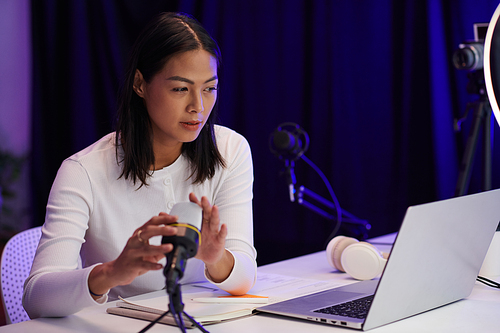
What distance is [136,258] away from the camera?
0.82 metres

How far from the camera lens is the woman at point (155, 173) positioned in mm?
1071

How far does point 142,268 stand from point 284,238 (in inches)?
94.5

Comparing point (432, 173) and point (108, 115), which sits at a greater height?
point (108, 115)

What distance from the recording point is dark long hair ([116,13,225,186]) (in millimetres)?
1199

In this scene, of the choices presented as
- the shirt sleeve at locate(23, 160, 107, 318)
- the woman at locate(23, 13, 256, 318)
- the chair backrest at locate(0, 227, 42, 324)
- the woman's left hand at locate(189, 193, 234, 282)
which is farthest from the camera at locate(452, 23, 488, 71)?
the chair backrest at locate(0, 227, 42, 324)

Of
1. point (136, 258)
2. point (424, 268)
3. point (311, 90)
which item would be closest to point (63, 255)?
point (136, 258)

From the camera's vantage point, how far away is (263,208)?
3150 millimetres

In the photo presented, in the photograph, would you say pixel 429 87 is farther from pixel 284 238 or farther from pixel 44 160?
pixel 44 160

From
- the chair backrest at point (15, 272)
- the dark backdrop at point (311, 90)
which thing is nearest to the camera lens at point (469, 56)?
the dark backdrop at point (311, 90)

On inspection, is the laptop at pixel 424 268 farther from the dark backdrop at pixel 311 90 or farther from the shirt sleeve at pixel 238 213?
the dark backdrop at pixel 311 90

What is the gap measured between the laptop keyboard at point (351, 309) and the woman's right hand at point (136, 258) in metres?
0.31

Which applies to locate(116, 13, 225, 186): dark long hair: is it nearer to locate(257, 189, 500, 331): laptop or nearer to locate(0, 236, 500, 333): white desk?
locate(0, 236, 500, 333): white desk

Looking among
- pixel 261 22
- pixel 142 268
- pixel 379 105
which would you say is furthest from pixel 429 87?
pixel 142 268

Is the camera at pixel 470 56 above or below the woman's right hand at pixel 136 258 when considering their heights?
above
